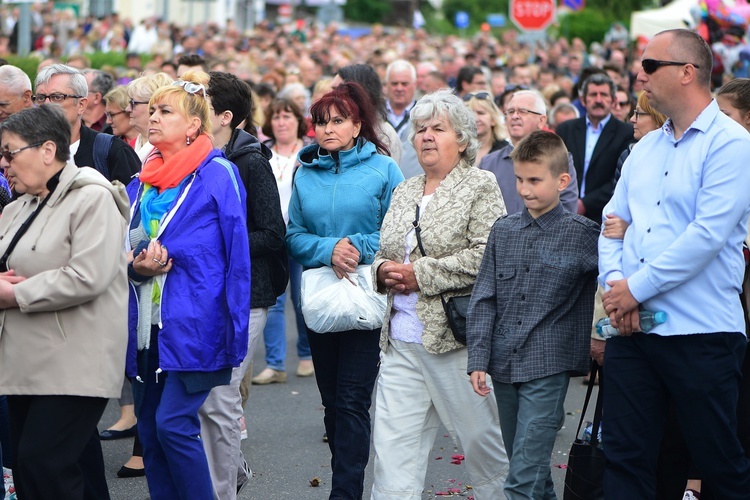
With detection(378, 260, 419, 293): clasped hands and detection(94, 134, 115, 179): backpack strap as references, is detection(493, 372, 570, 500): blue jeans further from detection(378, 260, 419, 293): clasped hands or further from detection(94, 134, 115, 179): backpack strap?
detection(94, 134, 115, 179): backpack strap

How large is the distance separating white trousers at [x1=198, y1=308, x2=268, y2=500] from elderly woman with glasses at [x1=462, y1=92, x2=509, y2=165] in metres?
3.31

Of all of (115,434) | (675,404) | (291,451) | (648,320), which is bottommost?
(115,434)

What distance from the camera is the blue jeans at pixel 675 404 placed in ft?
14.7

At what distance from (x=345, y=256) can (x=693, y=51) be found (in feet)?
6.52

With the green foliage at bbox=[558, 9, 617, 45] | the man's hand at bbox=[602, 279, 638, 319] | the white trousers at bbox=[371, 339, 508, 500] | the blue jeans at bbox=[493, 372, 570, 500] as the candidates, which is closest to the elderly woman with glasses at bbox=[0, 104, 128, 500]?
the white trousers at bbox=[371, 339, 508, 500]

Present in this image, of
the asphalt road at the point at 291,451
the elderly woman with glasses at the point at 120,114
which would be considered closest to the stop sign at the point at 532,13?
the asphalt road at the point at 291,451

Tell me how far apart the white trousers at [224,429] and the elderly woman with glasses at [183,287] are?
0.84ft

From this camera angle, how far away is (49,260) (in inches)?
185

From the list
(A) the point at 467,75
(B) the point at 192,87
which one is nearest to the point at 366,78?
(B) the point at 192,87

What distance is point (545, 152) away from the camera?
199 inches

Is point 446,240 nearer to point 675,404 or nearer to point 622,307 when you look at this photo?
point 622,307

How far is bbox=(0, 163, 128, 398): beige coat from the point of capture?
461cm

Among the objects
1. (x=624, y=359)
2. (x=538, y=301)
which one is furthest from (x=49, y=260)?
(x=624, y=359)

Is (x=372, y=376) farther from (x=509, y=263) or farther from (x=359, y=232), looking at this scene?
(x=509, y=263)
